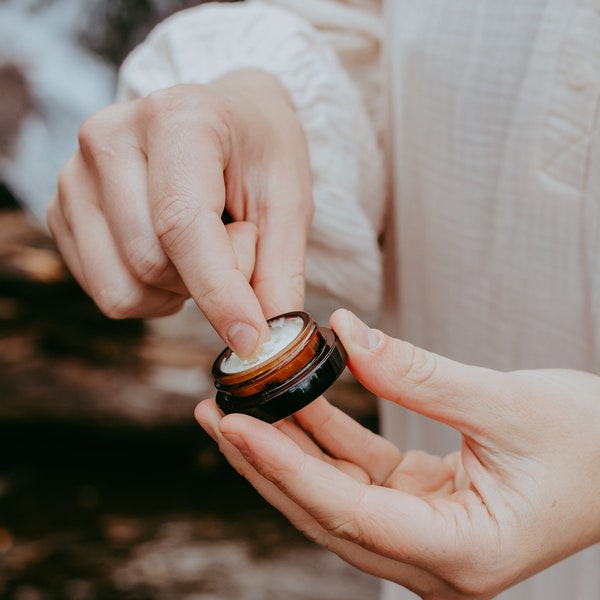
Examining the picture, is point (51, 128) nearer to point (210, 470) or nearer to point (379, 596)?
point (210, 470)

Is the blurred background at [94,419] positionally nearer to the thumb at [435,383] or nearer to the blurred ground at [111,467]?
the blurred ground at [111,467]

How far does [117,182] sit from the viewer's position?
66cm

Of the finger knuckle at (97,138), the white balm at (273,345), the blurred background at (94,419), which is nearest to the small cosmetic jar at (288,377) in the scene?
the white balm at (273,345)

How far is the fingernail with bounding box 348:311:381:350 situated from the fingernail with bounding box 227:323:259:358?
0.29ft

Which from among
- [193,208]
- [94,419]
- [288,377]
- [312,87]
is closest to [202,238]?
[193,208]

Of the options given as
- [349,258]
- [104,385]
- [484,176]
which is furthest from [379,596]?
[484,176]

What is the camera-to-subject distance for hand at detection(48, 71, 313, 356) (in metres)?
0.61

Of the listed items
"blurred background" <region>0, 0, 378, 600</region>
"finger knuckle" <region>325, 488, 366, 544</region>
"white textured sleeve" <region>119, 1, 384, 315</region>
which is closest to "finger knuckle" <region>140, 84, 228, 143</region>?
"white textured sleeve" <region>119, 1, 384, 315</region>

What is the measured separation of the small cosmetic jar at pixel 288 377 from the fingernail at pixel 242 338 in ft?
0.05

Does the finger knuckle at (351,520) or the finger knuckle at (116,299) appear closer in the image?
the finger knuckle at (351,520)

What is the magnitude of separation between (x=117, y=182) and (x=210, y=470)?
1074mm

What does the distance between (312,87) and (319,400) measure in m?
0.45

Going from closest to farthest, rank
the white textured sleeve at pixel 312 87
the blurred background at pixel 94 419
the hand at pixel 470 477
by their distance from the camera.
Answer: the hand at pixel 470 477
the white textured sleeve at pixel 312 87
the blurred background at pixel 94 419

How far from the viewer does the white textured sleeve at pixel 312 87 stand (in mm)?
894
